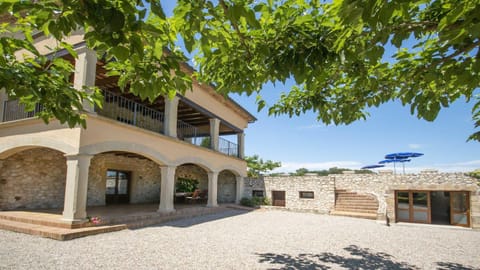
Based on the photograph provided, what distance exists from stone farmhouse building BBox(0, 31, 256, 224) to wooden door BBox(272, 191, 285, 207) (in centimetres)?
259

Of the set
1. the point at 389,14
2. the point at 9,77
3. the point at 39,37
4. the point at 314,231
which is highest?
the point at 39,37

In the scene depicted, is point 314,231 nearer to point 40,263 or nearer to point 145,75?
point 40,263

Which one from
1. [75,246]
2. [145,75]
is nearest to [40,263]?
[75,246]

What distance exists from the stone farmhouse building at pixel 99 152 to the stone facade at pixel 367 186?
329 cm

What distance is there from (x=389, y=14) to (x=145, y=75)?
1799mm

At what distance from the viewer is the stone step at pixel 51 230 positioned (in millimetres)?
6320

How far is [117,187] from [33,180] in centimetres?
407

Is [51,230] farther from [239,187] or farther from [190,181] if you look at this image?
[190,181]

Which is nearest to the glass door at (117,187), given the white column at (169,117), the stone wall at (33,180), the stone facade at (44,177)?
the stone facade at (44,177)

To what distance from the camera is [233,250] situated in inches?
249

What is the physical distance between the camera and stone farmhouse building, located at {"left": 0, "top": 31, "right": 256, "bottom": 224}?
7391 mm

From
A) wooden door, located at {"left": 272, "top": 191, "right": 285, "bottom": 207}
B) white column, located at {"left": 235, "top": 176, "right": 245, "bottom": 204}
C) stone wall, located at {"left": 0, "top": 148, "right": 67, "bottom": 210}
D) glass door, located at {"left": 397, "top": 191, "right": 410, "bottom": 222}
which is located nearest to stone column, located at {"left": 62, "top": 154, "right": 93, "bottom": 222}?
stone wall, located at {"left": 0, "top": 148, "right": 67, "bottom": 210}

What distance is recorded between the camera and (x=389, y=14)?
4.72 feet

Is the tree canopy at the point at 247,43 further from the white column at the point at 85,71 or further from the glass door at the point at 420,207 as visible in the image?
the glass door at the point at 420,207
